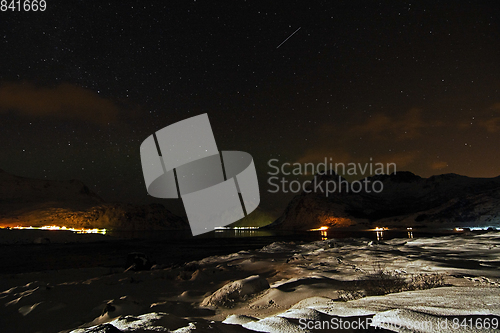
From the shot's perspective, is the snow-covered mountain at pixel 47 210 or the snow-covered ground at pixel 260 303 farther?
the snow-covered mountain at pixel 47 210

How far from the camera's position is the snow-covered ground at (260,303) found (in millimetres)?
3488

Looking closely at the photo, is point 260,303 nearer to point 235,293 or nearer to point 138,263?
point 235,293

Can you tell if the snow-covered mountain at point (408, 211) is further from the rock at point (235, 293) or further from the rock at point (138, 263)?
the rock at point (235, 293)

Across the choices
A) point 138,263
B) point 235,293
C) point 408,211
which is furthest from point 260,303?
point 408,211

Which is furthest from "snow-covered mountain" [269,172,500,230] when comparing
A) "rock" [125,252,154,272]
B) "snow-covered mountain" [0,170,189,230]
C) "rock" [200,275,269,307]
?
"snow-covered mountain" [0,170,189,230]

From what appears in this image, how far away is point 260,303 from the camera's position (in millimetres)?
5312

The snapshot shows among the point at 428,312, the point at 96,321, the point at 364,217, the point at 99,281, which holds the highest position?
the point at 428,312

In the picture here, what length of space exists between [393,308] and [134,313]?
4.73 m

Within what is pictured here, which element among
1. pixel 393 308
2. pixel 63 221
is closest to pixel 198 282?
pixel 393 308

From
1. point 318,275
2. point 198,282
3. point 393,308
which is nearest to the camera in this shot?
point 393,308

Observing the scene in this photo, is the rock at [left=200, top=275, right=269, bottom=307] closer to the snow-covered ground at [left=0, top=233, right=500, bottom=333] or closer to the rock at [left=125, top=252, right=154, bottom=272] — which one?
the snow-covered ground at [left=0, top=233, right=500, bottom=333]

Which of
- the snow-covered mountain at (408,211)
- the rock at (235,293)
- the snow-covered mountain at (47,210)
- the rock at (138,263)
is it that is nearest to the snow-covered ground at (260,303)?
the rock at (235,293)

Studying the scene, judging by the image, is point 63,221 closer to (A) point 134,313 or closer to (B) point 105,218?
(B) point 105,218

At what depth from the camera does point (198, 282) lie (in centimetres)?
855
